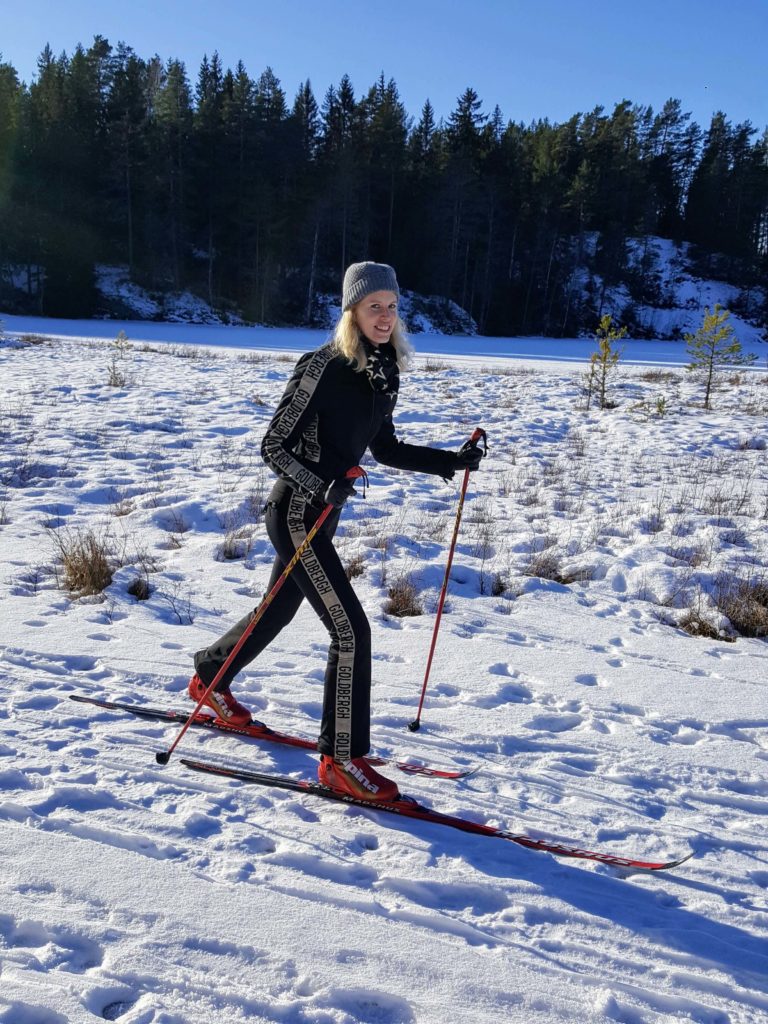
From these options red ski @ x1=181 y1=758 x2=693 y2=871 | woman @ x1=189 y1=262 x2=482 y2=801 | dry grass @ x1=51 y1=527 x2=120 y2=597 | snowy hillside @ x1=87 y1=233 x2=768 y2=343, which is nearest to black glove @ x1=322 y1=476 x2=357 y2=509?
woman @ x1=189 y1=262 x2=482 y2=801

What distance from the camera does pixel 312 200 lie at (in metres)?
43.8

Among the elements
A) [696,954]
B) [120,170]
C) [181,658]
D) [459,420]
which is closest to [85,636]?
[181,658]

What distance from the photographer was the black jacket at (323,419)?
10.2ft

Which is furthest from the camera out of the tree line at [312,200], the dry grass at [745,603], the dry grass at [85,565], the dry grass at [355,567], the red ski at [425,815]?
the tree line at [312,200]

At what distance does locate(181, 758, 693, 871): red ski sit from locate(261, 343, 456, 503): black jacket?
1335 millimetres

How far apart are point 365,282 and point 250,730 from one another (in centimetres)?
238

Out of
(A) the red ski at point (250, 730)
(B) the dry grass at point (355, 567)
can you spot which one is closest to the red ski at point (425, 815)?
(A) the red ski at point (250, 730)

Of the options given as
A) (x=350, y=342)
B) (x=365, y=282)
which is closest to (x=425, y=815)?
(x=350, y=342)

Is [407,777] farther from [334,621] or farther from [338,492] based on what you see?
[338,492]

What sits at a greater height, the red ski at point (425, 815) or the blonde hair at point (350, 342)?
the blonde hair at point (350, 342)

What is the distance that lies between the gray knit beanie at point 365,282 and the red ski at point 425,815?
2.22 meters

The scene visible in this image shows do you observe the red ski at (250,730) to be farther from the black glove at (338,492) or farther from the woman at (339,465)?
the black glove at (338,492)

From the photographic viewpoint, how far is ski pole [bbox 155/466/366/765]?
10.5 feet

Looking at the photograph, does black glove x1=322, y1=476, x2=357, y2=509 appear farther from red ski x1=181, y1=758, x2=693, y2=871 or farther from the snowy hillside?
the snowy hillside
